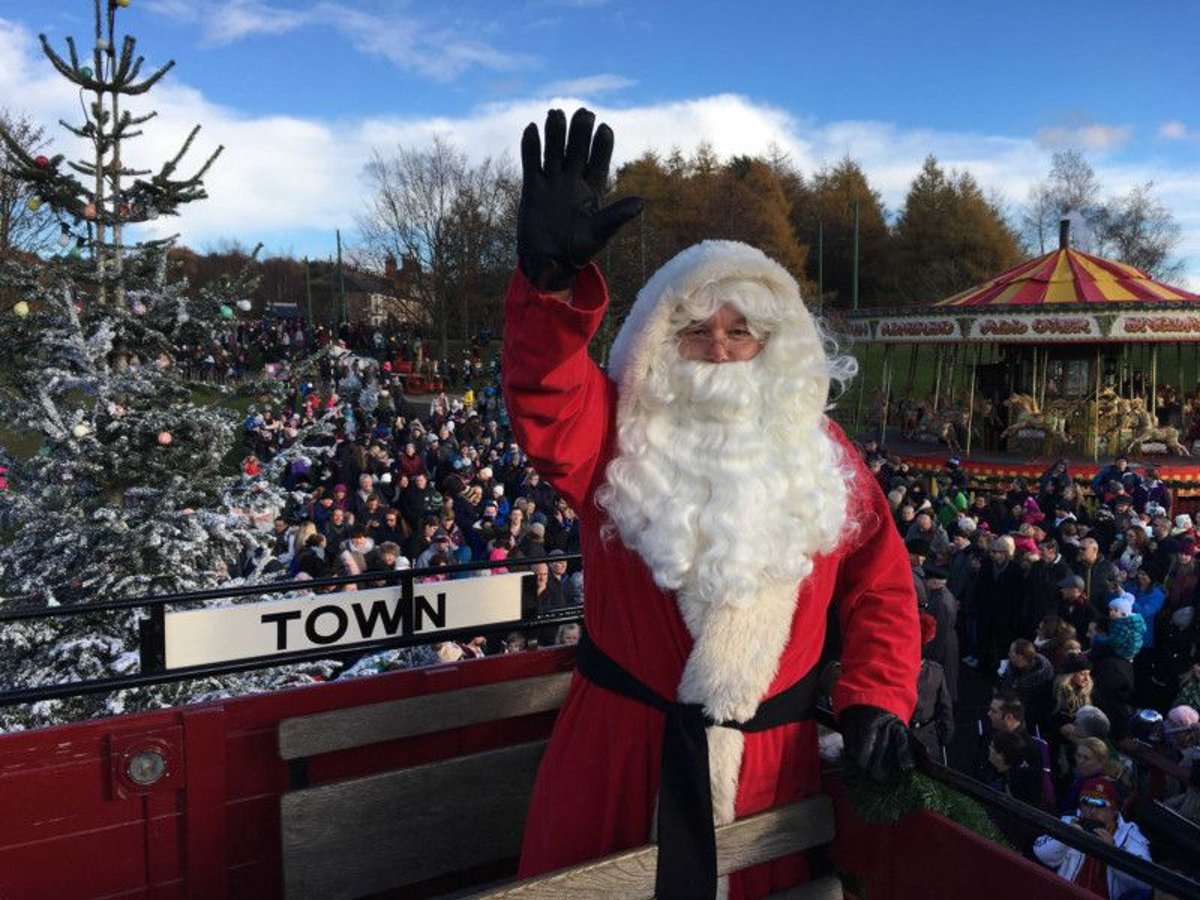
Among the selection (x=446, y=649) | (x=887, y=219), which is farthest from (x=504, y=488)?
(x=887, y=219)

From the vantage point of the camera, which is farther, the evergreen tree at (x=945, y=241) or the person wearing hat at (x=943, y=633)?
the evergreen tree at (x=945, y=241)

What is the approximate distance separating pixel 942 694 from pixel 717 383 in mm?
4669

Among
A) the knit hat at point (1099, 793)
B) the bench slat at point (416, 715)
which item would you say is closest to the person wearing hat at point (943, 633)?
the knit hat at point (1099, 793)

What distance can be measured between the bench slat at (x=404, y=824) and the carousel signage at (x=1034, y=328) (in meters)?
19.4

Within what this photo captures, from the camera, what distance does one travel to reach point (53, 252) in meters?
6.31

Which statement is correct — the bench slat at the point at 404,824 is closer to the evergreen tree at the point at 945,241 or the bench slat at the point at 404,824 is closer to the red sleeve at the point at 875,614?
the red sleeve at the point at 875,614

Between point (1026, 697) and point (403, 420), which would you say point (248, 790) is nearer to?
point (1026, 697)

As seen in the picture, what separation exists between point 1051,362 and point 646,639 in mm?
23302

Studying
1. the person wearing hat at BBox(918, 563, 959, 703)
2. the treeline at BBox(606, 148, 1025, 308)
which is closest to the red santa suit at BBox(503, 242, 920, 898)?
the person wearing hat at BBox(918, 563, 959, 703)

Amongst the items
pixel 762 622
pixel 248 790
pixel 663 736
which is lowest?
pixel 248 790

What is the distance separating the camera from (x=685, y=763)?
2.35m

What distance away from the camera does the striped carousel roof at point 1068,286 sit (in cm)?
2055

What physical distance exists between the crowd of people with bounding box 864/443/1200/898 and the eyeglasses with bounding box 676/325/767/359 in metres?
1.02

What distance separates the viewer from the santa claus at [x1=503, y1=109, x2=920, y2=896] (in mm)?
2307
